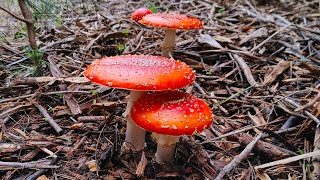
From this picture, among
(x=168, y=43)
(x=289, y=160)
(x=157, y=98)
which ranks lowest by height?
(x=289, y=160)

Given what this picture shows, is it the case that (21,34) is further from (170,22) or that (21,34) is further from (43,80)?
(170,22)

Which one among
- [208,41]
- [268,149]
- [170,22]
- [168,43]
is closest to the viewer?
[268,149]

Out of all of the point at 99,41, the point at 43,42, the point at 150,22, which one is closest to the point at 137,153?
the point at 150,22

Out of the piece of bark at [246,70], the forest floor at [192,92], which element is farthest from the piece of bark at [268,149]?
the piece of bark at [246,70]

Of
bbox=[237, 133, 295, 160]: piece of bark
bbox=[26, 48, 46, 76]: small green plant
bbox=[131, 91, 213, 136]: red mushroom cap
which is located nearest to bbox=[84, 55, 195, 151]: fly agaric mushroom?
bbox=[131, 91, 213, 136]: red mushroom cap

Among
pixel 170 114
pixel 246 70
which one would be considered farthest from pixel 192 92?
pixel 170 114

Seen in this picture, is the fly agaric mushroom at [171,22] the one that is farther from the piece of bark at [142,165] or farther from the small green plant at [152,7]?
the piece of bark at [142,165]

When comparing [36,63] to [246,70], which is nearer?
[36,63]
